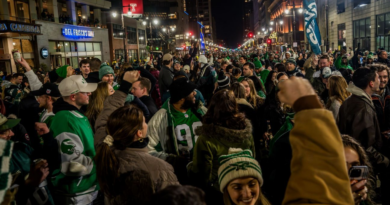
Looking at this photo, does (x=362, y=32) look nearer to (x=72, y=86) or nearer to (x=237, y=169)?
(x=72, y=86)

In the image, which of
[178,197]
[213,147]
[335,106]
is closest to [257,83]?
[335,106]

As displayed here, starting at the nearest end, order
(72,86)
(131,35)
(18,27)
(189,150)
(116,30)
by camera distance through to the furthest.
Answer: (72,86), (189,150), (18,27), (116,30), (131,35)

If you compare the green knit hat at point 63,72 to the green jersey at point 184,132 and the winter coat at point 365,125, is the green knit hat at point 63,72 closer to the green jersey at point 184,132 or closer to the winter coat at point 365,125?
the green jersey at point 184,132

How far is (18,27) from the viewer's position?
26531mm

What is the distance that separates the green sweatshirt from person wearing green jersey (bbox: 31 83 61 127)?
4.68 ft

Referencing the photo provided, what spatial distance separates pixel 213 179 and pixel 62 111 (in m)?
1.98

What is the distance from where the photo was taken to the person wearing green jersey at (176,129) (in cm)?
404

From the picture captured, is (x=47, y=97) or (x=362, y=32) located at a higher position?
(x=362, y=32)

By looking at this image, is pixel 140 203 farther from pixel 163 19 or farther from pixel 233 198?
pixel 163 19

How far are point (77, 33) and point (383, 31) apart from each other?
115ft

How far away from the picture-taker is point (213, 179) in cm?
334

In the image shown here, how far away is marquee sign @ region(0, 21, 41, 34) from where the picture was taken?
82.3 feet

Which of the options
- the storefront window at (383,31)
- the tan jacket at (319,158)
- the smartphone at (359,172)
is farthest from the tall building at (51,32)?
the storefront window at (383,31)

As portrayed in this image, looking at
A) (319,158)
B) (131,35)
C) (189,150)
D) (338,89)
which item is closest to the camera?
(319,158)
